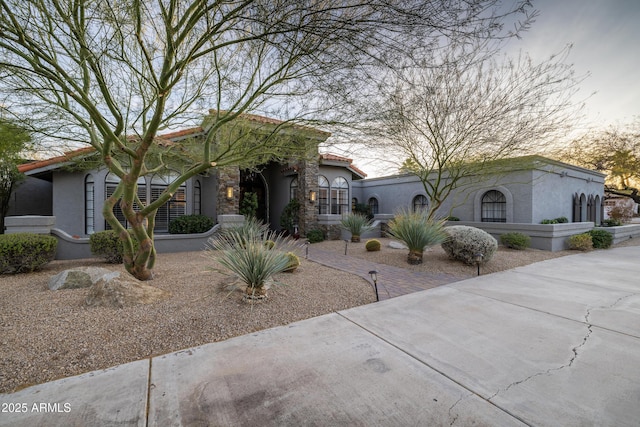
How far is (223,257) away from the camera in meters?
4.48

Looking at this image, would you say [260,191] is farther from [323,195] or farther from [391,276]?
[391,276]

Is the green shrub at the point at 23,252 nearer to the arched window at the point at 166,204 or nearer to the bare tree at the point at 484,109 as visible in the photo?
the arched window at the point at 166,204

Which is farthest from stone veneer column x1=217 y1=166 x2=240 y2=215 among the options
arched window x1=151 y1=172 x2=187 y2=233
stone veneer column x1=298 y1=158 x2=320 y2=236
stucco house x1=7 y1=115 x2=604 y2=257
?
stone veneer column x1=298 y1=158 x2=320 y2=236

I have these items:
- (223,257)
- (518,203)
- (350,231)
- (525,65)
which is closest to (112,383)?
(223,257)

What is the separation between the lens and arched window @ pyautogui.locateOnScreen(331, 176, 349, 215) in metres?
15.1

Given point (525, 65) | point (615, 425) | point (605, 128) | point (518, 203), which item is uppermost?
point (605, 128)

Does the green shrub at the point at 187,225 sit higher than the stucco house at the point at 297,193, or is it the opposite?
the stucco house at the point at 297,193

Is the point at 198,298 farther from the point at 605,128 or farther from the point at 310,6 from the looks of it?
the point at 605,128

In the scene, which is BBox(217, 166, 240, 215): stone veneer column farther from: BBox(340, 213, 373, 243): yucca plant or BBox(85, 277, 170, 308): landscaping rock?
BBox(85, 277, 170, 308): landscaping rock

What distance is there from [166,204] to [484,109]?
40.7 feet

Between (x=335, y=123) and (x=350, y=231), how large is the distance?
7.06 m

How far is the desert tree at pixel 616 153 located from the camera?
56.7ft

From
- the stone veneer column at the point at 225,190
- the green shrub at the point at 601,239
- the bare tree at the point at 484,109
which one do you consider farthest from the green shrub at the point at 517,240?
the stone veneer column at the point at 225,190

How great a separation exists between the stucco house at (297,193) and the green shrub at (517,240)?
3.75ft
